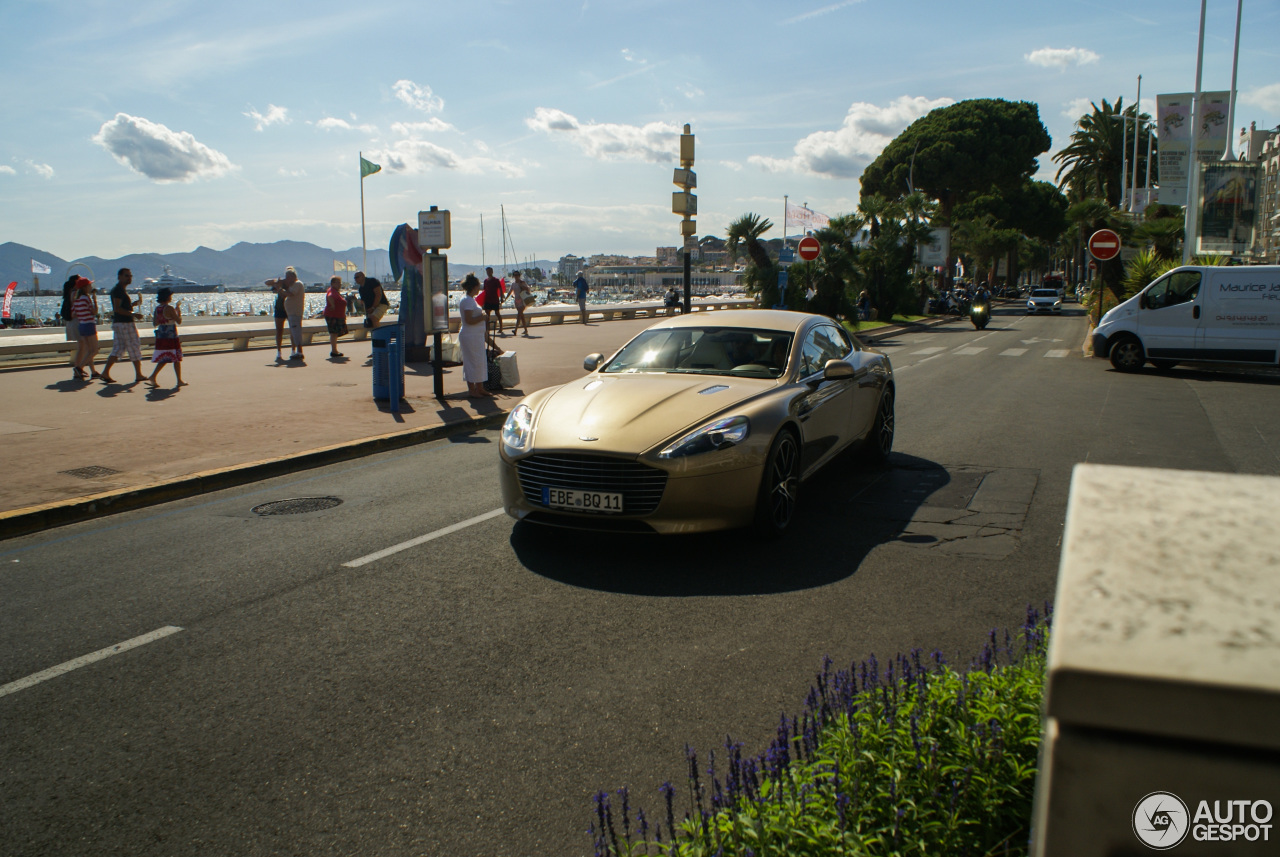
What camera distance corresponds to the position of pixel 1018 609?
190 inches

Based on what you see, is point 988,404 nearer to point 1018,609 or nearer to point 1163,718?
point 1018,609

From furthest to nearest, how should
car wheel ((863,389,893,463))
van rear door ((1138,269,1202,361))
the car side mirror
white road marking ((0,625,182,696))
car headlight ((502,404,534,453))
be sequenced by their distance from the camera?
van rear door ((1138,269,1202,361))
car wheel ((863,389,893,463))
the car side mirror
car headlight ((502,404,534,453))
white road marking ((0,625,182,696))

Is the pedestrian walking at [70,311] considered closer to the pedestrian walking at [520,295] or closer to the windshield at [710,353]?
the windshield at [710,353]

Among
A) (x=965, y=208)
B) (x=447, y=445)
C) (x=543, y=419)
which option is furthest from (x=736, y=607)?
(x=965, y=208)

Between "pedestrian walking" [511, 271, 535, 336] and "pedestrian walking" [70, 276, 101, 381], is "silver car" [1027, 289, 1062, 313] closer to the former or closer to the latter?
"pedestrian walking" [511, 271, 535, 336]

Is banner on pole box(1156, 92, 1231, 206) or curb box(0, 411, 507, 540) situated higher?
banner on pole box(1156, 92, 1231, 206)

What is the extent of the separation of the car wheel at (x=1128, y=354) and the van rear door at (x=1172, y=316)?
0.61 feet

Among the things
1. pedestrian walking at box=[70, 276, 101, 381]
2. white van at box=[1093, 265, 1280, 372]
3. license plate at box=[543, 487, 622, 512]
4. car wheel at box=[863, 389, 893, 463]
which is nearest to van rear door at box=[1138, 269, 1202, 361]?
white van at box=[1093, 265, 1280, 372]

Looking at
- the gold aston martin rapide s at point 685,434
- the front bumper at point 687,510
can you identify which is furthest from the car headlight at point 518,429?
the front bumper at point 687,510

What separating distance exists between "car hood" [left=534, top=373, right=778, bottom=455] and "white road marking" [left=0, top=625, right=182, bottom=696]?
7.80 feet

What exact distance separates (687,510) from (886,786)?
3216 mm

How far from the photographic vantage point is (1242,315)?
658 inches

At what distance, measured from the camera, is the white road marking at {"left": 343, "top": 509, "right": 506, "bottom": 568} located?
5.92 m

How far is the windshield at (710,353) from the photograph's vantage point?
283 inches
